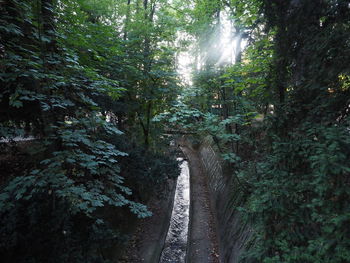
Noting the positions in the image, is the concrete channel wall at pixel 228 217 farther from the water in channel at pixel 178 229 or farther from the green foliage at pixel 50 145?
the green foliage at pixel 50 145

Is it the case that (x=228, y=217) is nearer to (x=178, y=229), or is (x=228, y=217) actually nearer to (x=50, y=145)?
(x=178, y=229)

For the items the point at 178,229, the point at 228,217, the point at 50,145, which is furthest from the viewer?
the point at 178,229

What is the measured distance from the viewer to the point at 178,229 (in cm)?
799

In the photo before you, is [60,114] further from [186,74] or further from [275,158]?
[186,74]

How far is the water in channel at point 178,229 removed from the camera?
656 cm

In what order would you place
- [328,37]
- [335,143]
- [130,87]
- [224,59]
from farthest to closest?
1. [130,87]
2. [224,59]
3. [328,37]
4. [335,143]

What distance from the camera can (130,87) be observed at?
8.46m

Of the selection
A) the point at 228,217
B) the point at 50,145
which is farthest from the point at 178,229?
the point at 50,145

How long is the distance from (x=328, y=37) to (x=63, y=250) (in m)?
4.89

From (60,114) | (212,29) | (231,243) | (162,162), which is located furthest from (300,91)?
(212,29)

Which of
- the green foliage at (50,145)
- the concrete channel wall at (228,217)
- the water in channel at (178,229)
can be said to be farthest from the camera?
the water in channel at (178,229)

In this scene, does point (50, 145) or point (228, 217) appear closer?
point (50, 145)

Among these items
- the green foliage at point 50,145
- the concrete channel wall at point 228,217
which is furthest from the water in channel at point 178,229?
the green foliage at point 50,145

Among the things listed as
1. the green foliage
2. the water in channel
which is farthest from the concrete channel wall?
the green foliage
